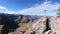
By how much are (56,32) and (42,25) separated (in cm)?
618

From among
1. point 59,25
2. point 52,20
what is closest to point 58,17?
point 52,20

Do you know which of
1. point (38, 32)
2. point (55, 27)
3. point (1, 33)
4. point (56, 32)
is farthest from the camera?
point (1, 33)

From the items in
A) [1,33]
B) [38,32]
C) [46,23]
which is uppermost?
[46,23]

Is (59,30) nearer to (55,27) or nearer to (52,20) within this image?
(55,27)

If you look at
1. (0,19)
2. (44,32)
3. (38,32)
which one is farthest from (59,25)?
(0,19)

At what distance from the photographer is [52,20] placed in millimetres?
38094

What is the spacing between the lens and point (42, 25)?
3706 cm

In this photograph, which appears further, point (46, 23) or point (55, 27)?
point (46, 23)

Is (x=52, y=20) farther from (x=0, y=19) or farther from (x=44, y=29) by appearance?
(x=0, y=19)

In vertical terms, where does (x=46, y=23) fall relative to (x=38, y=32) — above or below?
above

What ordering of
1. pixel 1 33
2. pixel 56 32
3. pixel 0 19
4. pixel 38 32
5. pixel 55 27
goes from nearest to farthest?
pixel 56 32
pixel 55 27
pixel 38 32
pixel 1 33
pixel 0 19

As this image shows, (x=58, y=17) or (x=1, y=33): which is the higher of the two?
(x=58, y=17)

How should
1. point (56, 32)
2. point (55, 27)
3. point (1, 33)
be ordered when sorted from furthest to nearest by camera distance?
point (1, 33) < point (55, 27) < point (56, 32)

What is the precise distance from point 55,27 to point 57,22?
202 cm
